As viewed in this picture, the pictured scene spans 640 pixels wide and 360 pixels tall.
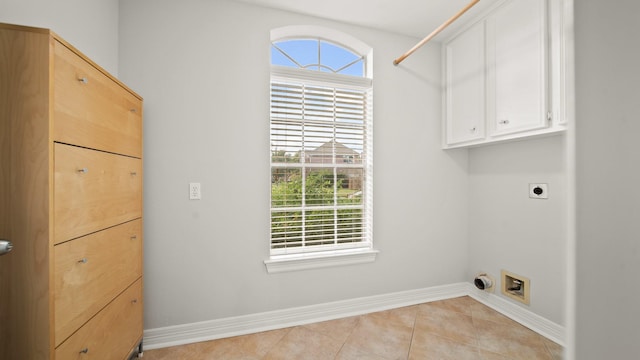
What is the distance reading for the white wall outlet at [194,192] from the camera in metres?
1.90

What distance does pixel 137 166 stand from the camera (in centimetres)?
164

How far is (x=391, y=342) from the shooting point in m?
1.84

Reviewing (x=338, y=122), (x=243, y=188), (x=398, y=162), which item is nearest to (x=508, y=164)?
(x=398, y=162)

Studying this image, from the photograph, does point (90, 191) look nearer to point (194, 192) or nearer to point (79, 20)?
Result: point (194, 192)

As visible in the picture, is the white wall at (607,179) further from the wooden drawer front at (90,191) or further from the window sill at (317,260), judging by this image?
the window sill at (317,260)

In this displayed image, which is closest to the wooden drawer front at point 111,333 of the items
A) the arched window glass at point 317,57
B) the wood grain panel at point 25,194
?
the wood grain panel at point 25,194

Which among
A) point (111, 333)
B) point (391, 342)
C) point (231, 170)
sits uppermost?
point (231, 170)

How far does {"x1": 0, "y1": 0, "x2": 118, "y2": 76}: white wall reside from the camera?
112 centimetres

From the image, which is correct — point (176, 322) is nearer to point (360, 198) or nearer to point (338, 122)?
point (360, 198)

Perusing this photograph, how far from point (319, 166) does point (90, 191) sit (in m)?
1.50

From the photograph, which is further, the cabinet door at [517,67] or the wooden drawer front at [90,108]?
the cabinet door at [517,67]

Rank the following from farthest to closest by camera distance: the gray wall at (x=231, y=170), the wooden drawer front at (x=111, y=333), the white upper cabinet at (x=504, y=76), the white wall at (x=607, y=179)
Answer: the gray wall at (x=231, y=170) → the white upper cabinet at (x=504, y=76) → the wooden drawer front at (x=111, y=333) → the white wall at (x=607, y=179)

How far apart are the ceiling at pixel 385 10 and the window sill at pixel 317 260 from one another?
196 centimetres

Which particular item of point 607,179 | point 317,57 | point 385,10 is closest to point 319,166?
point 317,57
